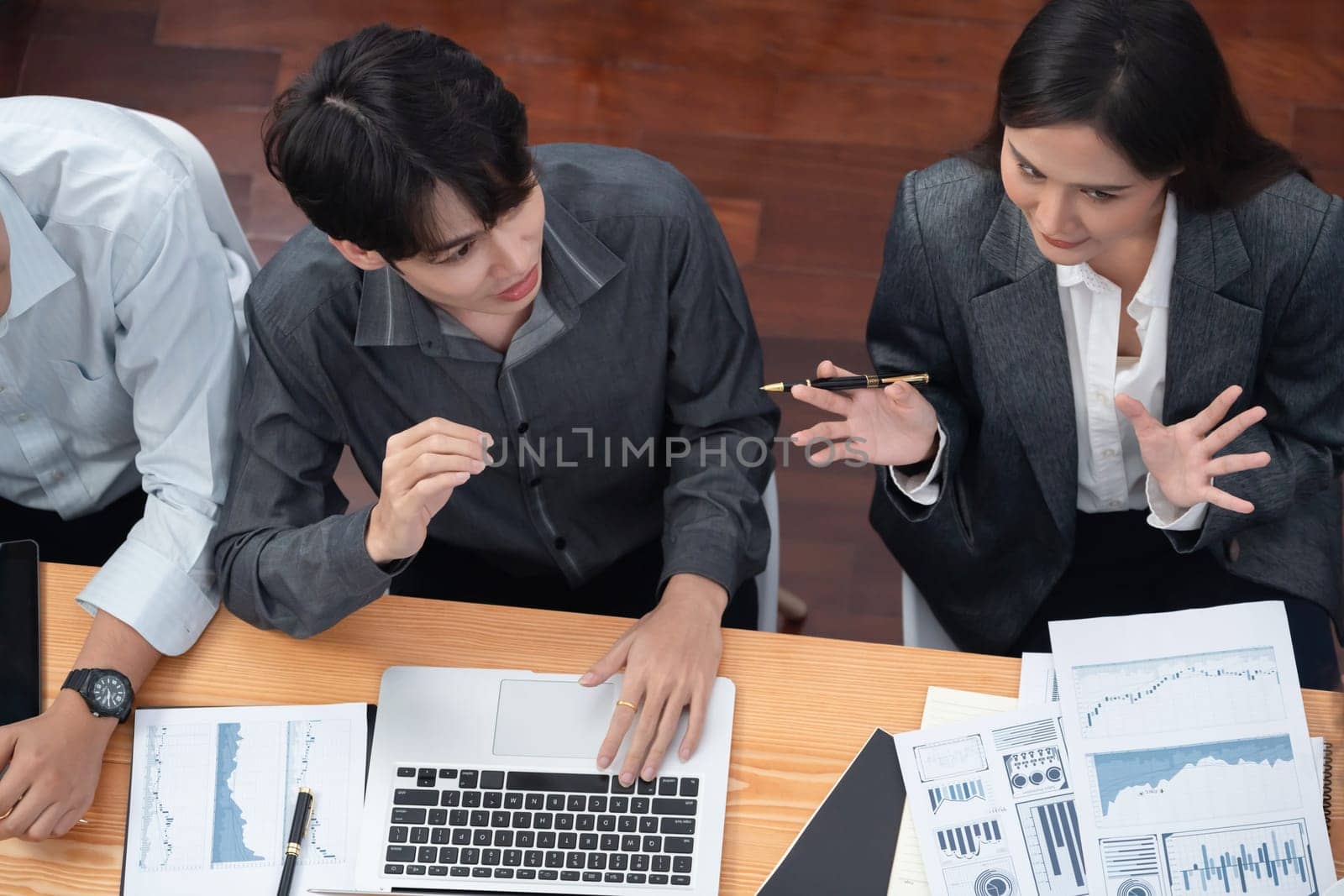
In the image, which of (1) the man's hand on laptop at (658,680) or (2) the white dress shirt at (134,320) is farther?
(2) the white dress shirt at (134,320)

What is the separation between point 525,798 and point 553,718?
9 centimetres

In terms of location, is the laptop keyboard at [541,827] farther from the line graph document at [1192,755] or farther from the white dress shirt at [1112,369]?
the white dress shirt at [1112,369]

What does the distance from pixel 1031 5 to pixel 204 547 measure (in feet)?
7.22

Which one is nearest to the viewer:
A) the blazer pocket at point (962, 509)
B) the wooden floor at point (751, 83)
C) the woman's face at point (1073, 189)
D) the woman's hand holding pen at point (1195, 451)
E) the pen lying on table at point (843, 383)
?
the woman's face at point (1073, 189)

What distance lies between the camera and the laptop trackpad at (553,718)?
1.38 metres

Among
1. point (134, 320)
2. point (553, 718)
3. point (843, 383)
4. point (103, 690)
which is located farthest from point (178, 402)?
point (843, 383)

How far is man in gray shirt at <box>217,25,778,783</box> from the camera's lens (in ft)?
4.01

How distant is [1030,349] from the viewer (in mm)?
1548

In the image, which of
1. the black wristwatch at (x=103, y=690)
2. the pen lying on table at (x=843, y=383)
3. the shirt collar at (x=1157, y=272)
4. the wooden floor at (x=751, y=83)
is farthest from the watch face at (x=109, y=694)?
the wooden floor at (x=751, y=83)

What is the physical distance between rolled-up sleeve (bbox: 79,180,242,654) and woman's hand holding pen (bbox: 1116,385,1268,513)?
1.04 meters

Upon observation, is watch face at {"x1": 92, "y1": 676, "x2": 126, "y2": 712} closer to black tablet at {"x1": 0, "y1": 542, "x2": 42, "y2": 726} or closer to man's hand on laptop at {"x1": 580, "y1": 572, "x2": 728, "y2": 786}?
black tablet at {"x1": 0, "y1": 542, "x2": 42, "y2": 726}

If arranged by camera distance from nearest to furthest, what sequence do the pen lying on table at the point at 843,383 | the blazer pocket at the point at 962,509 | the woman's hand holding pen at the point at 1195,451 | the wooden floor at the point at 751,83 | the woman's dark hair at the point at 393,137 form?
the woman's dark hair at the point at 393,137, the woman's hand holding pen at the point at 1195,451, the pen lying on table at the point at 843,383, the blazer pocket at the point at 962,509, the wooden floor at the point at 751,83

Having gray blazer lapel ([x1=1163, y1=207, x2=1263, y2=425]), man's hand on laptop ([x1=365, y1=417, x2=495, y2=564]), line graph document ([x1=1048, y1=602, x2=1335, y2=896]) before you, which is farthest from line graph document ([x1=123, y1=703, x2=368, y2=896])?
gray blazer lapel ([x1=1163, y1=207, x2=1263, y2=425])

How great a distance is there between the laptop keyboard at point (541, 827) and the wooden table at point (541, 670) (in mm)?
64
